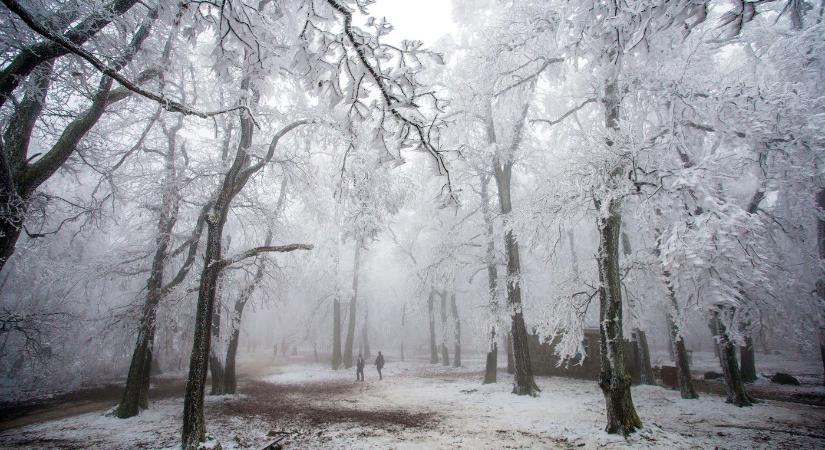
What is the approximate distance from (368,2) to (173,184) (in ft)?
34.1

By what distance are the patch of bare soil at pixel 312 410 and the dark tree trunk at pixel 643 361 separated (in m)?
10.7

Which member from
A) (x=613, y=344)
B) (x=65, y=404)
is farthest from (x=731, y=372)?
(x=65, y=404)

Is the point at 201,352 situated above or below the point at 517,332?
above

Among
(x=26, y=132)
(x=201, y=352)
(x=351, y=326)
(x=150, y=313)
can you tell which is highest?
(x=26, y=132)

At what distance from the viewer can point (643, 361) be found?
14.9 m

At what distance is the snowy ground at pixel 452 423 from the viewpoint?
22.4 feet

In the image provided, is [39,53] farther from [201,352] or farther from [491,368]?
[491,368]

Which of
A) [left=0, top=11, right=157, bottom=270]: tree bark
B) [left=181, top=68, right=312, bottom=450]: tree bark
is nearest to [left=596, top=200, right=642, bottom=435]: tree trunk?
[left=181, top=68, right=312, bottom=450]: tree bark

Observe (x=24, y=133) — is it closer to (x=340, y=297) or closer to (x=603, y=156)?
(x=603, y=156)

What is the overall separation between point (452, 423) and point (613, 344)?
13.7 feet

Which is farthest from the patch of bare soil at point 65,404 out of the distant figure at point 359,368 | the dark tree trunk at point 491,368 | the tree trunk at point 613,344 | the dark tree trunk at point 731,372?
the dark tree trunk at point 731,372

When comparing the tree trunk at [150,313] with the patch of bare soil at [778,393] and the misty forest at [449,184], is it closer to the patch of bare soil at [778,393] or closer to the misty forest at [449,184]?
the misty forest at [449,184]

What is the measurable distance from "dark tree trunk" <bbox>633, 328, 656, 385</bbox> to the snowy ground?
1928 mm

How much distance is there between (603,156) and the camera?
21.4 feet
